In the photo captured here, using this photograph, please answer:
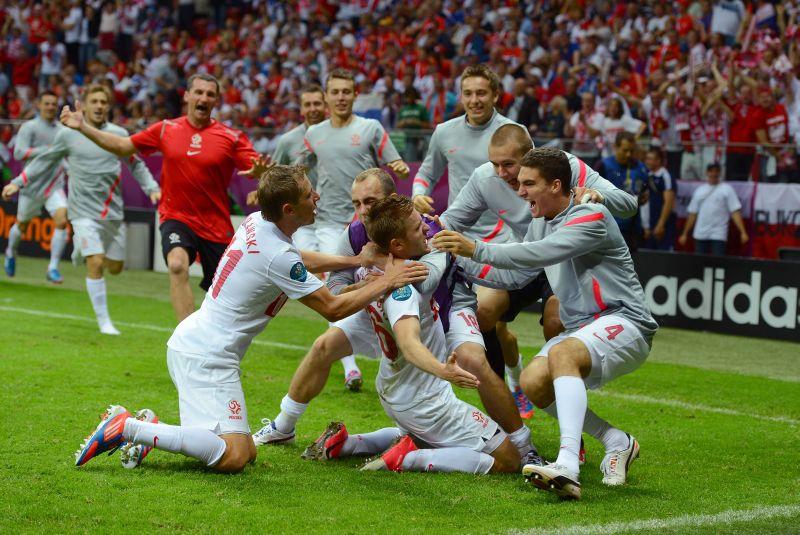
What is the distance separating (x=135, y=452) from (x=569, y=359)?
2.37 metres

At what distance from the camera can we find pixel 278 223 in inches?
235

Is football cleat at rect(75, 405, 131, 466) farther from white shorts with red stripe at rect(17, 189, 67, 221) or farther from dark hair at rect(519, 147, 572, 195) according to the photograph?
white shorts with red stripe at rect(17, 189, 67, 221)

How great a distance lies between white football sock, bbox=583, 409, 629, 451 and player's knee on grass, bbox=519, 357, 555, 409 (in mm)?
336

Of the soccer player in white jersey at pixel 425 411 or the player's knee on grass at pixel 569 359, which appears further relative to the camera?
the soccer player in white jersey at pixel 425 411

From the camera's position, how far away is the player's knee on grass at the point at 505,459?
610cm

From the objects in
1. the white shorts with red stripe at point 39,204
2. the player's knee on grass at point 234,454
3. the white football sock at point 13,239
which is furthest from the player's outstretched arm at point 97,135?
the white football sock at point 13,239

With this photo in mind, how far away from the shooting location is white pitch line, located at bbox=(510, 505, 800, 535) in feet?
16.1

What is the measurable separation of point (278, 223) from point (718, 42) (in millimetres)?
11672

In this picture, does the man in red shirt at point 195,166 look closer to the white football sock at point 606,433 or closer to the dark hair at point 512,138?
the dark hair at point 512,138

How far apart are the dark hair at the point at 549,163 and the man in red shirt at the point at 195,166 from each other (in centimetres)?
375

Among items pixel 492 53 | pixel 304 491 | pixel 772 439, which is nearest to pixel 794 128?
pixel 492 53

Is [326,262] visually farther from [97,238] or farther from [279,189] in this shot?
[97,238]

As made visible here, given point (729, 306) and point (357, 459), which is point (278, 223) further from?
point (729, 306)

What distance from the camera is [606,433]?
616 centimetres
